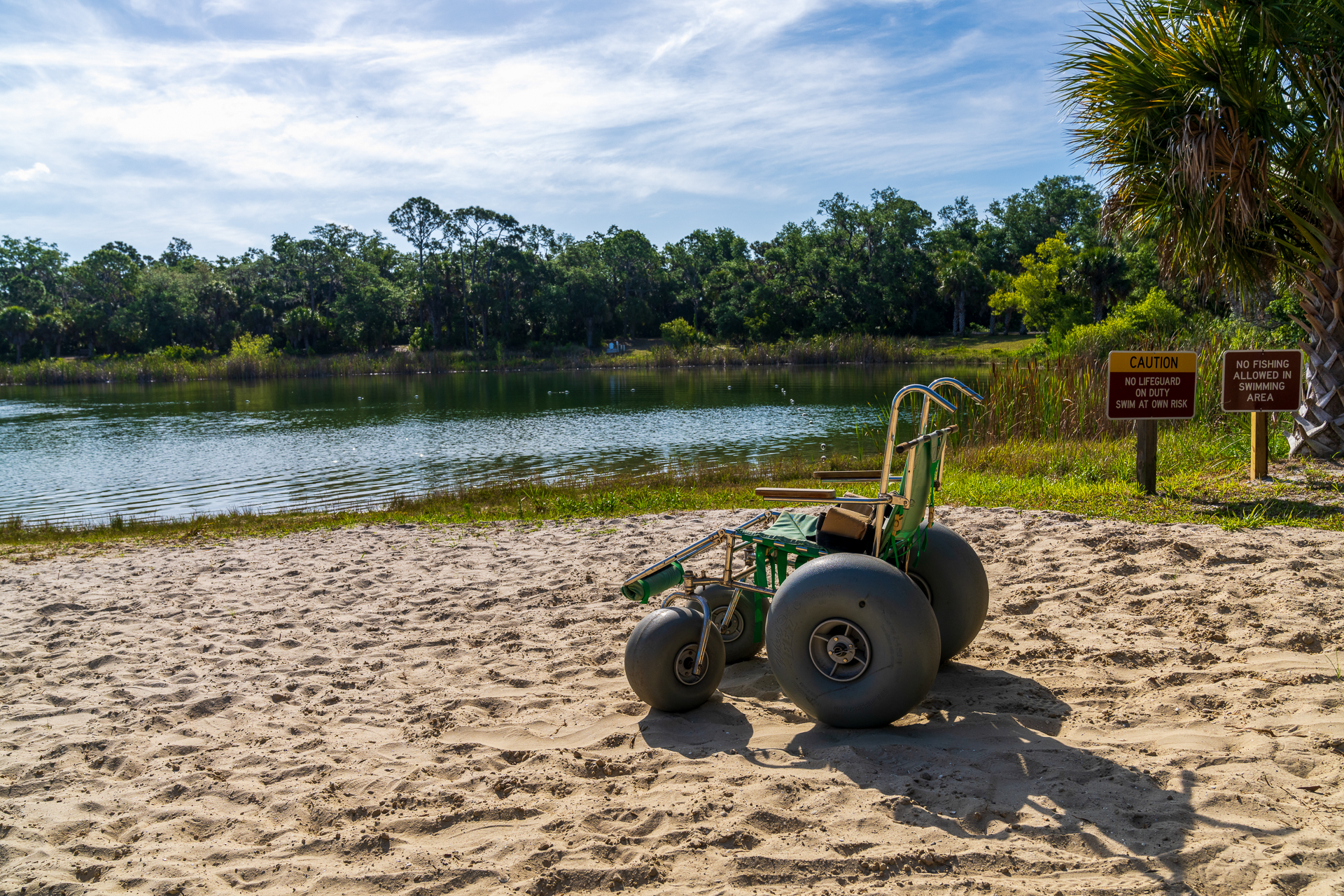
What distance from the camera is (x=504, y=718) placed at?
4.34 metres

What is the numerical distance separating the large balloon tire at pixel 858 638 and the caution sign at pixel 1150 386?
644cm

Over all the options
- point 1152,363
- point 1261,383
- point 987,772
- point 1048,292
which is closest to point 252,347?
point 1048,292

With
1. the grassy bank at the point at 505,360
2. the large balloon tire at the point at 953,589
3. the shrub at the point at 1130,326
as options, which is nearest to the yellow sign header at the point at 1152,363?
the large balloon tire at the point at 953,589

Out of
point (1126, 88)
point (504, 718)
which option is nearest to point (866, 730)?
point (504, 718)

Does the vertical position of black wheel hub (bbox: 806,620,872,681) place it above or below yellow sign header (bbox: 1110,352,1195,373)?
below

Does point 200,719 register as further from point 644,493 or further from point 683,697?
point 644,493

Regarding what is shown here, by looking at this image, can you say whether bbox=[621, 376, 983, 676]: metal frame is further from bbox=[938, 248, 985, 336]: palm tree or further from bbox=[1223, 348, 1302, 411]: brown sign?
bbox=[938, 248, 985, 336]: palm tree

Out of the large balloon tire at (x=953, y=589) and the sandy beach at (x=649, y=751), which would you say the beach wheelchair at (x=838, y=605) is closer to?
the large balloon tire at (x=953, y=589)

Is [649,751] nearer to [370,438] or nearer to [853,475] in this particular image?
[853,475]

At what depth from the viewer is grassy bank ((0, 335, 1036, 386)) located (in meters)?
62.8

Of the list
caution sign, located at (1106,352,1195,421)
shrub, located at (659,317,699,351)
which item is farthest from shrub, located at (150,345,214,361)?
caution sign, located at (1106,352,1195,421)

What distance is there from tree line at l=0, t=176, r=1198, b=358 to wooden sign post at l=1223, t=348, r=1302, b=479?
65.5 m

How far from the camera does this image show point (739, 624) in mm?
5066

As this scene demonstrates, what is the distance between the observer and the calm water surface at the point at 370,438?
17.8 metres
